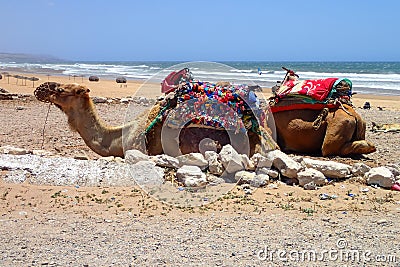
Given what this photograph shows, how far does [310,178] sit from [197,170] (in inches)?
59.0

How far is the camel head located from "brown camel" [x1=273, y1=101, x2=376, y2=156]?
3.57 m

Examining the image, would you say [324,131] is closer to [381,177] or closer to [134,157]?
[381,177]

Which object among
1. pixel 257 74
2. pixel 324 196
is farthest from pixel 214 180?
pixel 257 74

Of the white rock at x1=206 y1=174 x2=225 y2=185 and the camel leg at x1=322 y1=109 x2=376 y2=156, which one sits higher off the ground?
the camel leg at x1=322 y1=109 x2=376 y2=156

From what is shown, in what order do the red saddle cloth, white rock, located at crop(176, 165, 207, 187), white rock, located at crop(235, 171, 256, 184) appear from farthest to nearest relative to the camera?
the red saddle cloth → white rock, located at crop(235, 171, 256, 184) → white rock, located at crop(176, 165, 207, 187)

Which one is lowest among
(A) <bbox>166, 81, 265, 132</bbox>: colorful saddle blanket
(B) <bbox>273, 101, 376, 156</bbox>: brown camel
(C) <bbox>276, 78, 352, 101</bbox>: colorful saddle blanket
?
(B) <bbox>273, 101, 376, 156</bbox>: brown camel

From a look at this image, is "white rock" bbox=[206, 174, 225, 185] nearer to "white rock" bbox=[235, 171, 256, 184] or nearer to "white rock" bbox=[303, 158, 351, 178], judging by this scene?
"white rock" bbox=[235, 171, 256, 184]

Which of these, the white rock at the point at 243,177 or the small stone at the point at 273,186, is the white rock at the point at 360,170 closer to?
the small stone at the point at 273,186

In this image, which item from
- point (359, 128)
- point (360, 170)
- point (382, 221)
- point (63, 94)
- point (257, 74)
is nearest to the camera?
point (382, 221)

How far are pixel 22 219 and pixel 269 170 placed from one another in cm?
326

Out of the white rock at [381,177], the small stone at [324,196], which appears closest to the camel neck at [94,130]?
the small stone at [324,196]

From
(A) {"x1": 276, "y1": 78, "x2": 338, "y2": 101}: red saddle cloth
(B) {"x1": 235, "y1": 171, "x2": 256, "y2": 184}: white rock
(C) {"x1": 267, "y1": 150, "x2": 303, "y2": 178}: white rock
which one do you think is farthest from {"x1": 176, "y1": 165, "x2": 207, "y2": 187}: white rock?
(A) {"x1": 276, "y1": 78, "x2": 338, "y2": 101}: red saddle cloth

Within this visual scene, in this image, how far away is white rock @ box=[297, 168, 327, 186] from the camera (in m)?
6.63

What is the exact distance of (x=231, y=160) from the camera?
22.0ft
